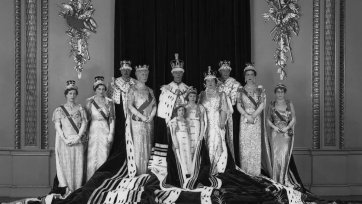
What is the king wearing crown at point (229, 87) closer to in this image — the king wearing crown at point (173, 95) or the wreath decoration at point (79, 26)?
the king wearing crown at point (173, 95)

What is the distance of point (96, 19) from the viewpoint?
376 inches

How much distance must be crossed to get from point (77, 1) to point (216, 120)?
3.37m

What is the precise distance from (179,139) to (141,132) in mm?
650

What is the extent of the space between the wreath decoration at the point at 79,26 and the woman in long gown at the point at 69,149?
4.08ft

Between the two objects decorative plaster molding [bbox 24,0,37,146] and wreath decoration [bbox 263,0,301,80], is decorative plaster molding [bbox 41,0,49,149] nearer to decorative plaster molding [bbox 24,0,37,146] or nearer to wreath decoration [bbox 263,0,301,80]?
decorative plaster molding [bbox 24,0,37,146]

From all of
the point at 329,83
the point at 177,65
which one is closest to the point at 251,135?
the point at 177,65

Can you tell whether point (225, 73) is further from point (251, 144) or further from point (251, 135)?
point (251, 144)

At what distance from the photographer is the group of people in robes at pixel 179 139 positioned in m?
8.02

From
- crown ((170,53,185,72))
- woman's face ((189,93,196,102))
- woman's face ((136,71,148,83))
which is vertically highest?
crown ((170,53,185,72))

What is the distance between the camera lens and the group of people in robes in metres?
8.02

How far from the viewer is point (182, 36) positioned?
9.45 m

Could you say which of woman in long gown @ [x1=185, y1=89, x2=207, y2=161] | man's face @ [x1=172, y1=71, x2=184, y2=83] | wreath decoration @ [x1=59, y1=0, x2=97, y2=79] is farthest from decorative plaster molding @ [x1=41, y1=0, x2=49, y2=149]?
woman in long gown @ [x1=185, y1=89, x2=207, y2=161]

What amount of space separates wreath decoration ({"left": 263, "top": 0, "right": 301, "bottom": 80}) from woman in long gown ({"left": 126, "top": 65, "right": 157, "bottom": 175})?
252 centimetres

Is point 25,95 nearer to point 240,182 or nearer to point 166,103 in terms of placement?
point 166,103
